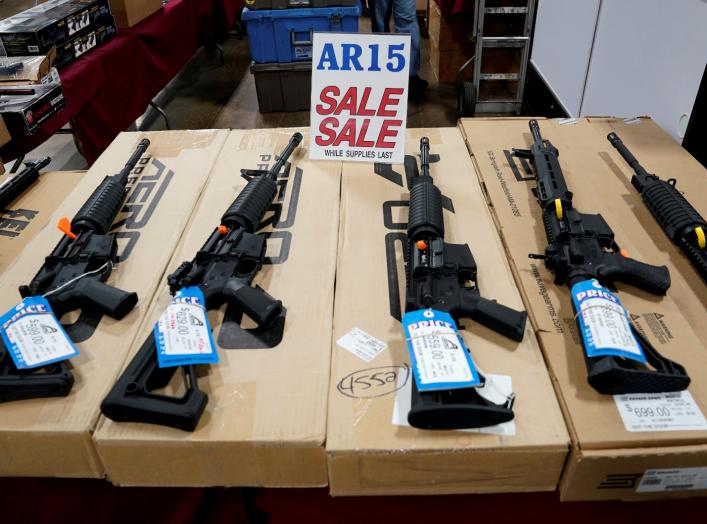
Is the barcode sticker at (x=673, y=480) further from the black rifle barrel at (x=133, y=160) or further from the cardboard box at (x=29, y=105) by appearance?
the cardboard box at (x=29, y=105)

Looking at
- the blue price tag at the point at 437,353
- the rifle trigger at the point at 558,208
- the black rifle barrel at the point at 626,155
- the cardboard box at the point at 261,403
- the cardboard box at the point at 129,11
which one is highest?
the cardboard box at the point at 129,11

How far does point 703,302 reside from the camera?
46.2 inches

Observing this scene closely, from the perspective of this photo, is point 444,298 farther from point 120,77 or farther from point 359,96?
point 120,77

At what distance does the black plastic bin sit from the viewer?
3625mm

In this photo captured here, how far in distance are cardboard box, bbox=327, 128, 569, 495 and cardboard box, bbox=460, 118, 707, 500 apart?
37 mm

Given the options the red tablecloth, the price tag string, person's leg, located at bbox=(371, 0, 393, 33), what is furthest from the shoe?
the price tag string

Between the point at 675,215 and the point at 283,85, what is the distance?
2975mm

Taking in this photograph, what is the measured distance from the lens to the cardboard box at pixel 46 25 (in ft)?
7.52

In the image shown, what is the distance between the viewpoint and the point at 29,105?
2.02m

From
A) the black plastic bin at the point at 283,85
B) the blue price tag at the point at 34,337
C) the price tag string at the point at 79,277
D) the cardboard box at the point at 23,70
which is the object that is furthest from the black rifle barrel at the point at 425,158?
the black plastic bin at the point at 283,85

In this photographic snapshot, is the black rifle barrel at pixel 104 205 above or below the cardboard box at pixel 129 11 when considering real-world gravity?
below

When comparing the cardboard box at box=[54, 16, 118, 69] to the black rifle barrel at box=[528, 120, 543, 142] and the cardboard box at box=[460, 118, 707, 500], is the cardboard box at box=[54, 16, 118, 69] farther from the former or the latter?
the black rifle barrel at box=[528, 120, 543, 142]

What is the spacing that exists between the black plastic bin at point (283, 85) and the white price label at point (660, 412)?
3.14 metres

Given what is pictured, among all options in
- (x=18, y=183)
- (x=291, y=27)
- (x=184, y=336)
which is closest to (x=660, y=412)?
(x=184, y=336)
